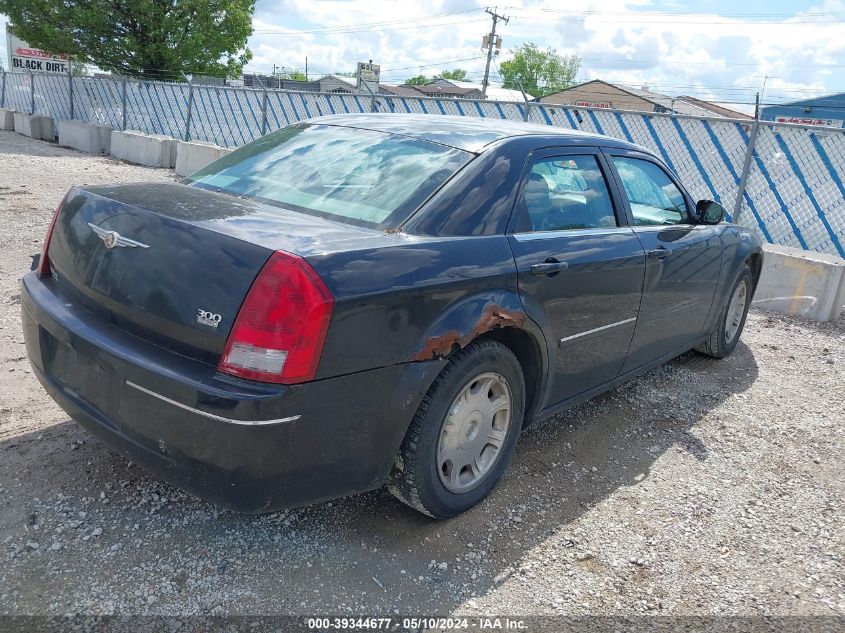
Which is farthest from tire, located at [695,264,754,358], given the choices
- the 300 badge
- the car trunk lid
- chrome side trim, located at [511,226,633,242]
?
the 300 badge

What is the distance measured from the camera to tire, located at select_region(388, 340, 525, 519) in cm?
270

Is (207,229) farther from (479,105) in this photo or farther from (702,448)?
(479,105)

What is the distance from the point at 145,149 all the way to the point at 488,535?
1513cm

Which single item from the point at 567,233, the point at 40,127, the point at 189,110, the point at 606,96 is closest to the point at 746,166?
the point at 567,233

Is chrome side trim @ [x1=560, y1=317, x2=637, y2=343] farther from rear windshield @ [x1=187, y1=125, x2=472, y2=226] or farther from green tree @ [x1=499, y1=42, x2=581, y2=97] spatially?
green tree @ [x1=499, y1=42, x2=581, y2=97]

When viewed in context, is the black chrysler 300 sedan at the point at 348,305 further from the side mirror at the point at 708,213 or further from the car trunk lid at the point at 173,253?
the side mirror at the point at 708,213

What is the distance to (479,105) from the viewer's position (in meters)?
12.7

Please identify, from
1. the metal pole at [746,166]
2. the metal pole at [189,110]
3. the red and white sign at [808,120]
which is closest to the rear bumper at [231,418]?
the metal pole at [746,166]

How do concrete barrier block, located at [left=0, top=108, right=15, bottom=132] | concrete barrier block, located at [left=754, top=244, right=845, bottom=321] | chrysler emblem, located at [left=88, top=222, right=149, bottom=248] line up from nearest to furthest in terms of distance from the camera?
chrysler emblem, located at [left=88, top=222, right=149, bottom=248] → concrete barrier block, located at [left=754, top=244, right=845, bottom=321] → concrete barrier block, located at [left=0, top=108, right=15, bottom=132]

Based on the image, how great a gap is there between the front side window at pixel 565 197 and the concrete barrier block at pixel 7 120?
2292 centimetres

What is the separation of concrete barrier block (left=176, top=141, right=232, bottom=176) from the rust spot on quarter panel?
1196 centimetres

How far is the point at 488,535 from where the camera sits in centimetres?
300

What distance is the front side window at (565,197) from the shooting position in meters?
3.21

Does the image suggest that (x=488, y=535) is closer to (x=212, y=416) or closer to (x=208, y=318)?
(x=212, y=416)
